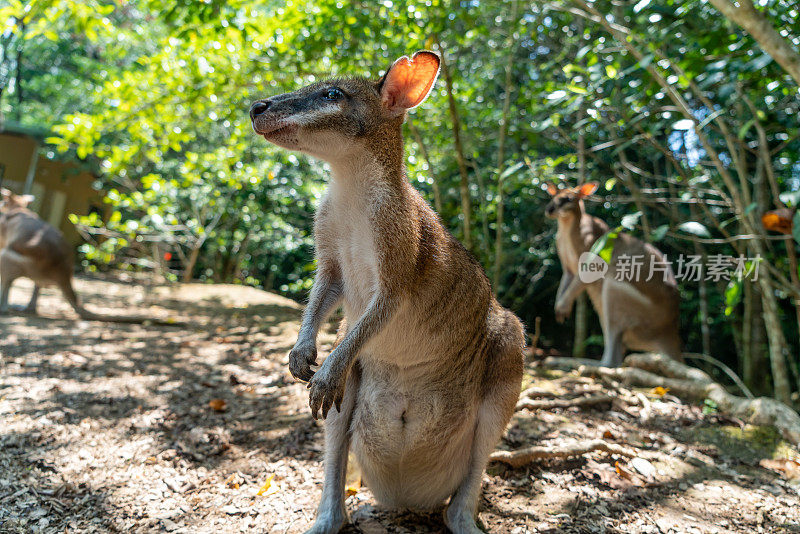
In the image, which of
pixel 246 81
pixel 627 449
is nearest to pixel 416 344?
pixel 627 449

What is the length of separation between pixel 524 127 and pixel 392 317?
4.03 metres

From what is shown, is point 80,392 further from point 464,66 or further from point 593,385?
point 464,66

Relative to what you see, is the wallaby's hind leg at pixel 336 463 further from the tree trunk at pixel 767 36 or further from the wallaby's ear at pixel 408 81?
the tree trunk at pixel 767 36

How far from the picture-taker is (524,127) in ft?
18.6

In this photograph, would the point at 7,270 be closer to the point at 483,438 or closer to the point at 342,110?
the point at 342,110

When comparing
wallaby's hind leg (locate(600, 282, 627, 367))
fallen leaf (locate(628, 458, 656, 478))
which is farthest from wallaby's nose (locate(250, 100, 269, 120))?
wallaby's hind leg (locate(600, 282, 627, 367))

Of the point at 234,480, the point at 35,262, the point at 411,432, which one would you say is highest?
the point at 35,262

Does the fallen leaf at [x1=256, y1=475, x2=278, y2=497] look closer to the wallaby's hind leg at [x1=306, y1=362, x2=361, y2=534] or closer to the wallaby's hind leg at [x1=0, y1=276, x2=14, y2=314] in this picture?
the wallaby's hind leg at [x1=306, y1=362, x2=361, y2=534]

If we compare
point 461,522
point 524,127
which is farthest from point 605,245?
point 524,127

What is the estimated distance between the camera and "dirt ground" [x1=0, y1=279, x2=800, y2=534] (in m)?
2.53

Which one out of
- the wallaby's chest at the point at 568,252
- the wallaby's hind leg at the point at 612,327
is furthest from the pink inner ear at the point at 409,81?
the wallaby's chest at the point at 568,252

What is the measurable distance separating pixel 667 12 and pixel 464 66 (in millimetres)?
3790

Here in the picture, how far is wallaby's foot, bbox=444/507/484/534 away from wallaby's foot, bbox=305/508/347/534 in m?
0.46

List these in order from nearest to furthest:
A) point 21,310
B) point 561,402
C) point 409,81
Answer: point 409,81, point 561,402, point 21,310
